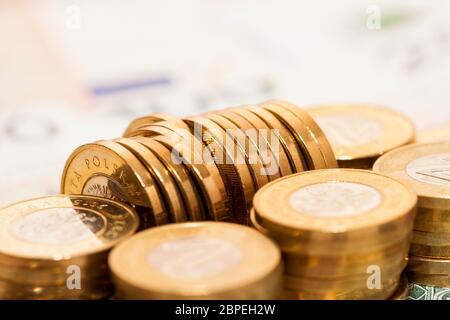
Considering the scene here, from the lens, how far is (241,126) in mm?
1679

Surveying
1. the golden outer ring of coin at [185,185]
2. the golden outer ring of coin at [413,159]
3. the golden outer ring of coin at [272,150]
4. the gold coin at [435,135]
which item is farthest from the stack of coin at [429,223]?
the gold coin at [435,135]

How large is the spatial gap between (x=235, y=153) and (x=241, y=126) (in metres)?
0.12

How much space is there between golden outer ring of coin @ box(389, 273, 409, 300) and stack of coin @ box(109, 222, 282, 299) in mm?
294

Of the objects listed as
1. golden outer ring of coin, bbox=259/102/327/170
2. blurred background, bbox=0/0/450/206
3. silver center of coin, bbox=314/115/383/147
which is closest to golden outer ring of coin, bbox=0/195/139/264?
golden outer ring of coin, bbox=259/102/327/170

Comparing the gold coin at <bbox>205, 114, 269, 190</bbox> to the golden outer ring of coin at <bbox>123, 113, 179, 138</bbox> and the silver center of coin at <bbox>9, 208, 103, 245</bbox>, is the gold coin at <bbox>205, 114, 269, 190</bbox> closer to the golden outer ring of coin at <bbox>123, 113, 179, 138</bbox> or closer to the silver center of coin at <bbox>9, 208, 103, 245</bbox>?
the golden outer ring of coin at <bbox>123, 113, 179, 138</bbox>

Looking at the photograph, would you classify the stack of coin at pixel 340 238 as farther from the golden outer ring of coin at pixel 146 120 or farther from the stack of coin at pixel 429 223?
the golden outer ring of coin at pixel 146 120

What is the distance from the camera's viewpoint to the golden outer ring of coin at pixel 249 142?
158 centimetres

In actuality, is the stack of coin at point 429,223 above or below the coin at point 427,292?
above

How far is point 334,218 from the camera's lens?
4.44 ft

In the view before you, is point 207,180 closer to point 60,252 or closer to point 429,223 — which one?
point 60,252

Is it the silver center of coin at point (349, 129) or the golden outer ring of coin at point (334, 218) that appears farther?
the silver center of coin at point (349, 129)

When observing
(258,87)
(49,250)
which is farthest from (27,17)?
(49,250)

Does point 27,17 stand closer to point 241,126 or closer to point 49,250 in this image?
point 241,126

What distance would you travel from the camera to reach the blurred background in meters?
2.80
